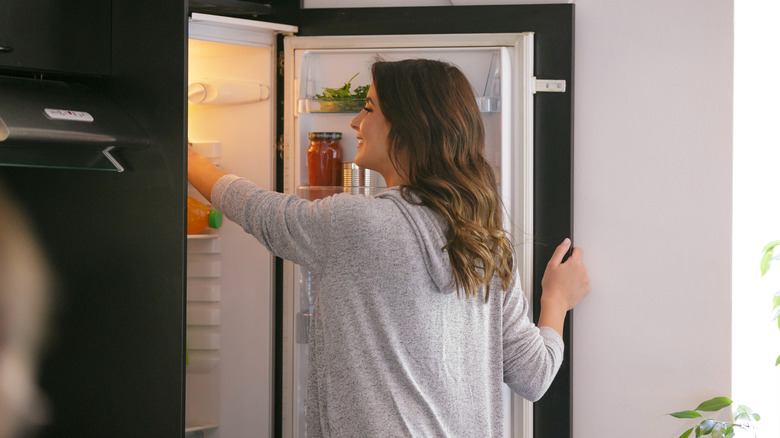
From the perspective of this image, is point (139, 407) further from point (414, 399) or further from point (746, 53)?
point (746, 53)

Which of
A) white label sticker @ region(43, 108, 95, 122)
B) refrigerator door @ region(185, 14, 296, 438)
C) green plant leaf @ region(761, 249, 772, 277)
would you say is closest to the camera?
white label sticker @ region(43, 108, 95, 122)

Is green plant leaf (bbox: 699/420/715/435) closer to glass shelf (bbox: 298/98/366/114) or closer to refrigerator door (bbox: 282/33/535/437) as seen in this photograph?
refrigerator door (bbox: 282/33/535/437)

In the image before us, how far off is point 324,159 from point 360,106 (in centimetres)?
17

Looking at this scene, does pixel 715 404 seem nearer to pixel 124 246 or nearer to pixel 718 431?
pixel 718 431

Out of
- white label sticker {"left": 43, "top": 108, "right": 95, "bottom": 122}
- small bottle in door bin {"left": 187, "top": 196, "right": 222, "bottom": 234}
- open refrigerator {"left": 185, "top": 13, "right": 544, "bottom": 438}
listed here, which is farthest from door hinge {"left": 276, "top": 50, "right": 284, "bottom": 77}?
Result: white label sticker {"left": 43, "top": 108, "right": 95, "bottom": 122}

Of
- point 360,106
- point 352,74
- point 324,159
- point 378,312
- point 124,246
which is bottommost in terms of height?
point 378,312

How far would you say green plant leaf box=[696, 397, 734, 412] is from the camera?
6.63 ft

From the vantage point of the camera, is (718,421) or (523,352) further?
(718,421)

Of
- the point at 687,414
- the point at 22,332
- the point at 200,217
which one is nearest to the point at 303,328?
the point at 200,217

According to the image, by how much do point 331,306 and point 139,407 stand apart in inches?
22.4

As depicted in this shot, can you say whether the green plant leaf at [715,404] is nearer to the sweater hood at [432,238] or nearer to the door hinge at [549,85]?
the door hinge at [549,85]

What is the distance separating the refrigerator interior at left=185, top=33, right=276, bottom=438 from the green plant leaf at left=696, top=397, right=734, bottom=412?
1170 millimetres

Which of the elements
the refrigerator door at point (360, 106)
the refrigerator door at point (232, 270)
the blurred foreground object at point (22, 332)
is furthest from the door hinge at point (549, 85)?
the blurred foreground object at point (22, 332)

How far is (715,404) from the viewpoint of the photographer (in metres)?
2.03
